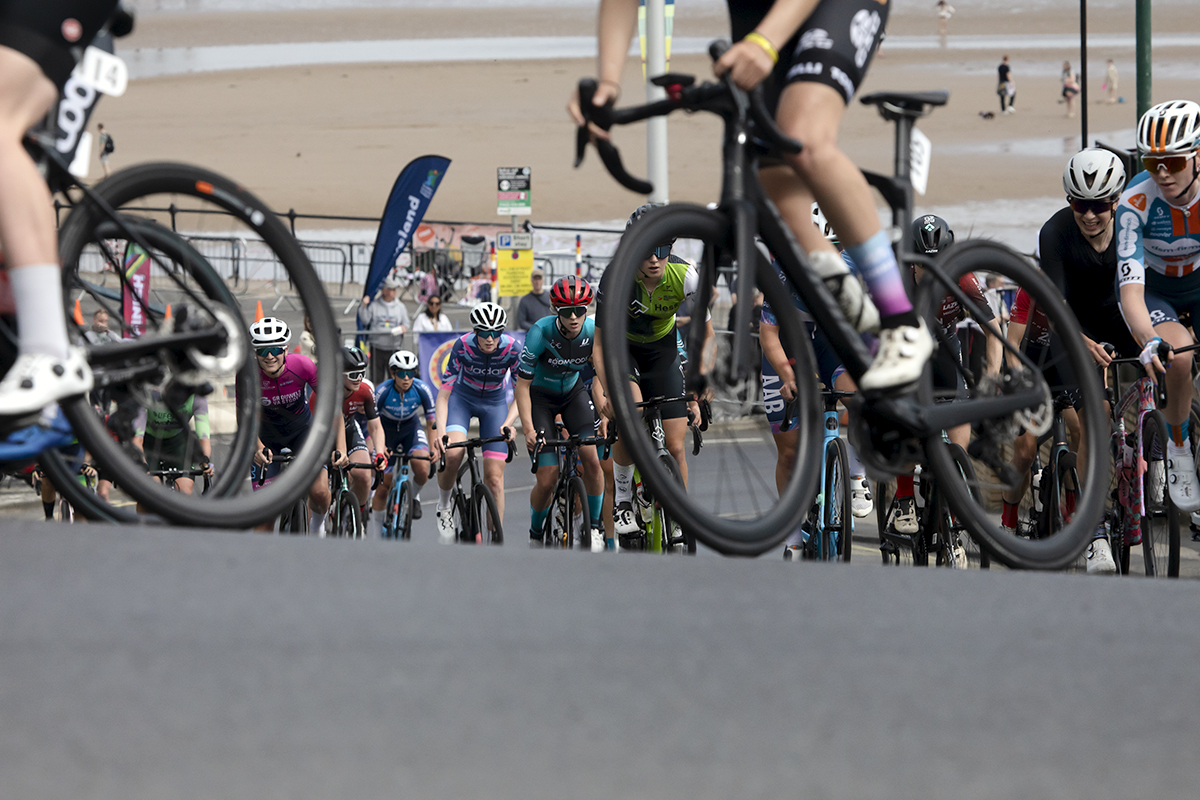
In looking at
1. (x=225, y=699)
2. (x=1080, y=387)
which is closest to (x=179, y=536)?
(x=225, y=699)

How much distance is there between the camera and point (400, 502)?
35.6 ft

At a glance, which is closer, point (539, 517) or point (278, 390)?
point (278, 390)

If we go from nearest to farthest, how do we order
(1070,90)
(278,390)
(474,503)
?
(278,390) → (474,503) → (1070,90)

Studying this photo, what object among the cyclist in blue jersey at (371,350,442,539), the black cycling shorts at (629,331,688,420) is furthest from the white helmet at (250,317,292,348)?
the black cycling shorts at (629,331,688,420)

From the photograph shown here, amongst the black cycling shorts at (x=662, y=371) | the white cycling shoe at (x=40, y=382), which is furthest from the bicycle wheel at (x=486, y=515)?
the white cycling shoe at (x=40, y=382)

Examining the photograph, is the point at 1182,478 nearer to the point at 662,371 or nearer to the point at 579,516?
the point at 662,371

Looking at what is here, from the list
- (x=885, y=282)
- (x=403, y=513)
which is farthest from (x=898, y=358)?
(x=403, y=513)

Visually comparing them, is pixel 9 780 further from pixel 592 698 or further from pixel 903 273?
pixel 903 273

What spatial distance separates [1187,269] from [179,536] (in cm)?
500

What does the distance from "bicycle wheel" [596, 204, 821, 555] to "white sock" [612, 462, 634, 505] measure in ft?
16.9

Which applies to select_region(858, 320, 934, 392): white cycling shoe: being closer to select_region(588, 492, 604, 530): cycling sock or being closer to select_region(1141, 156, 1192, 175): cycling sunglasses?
select_region(1141, 156, 1192, 175): cycling sunglasses

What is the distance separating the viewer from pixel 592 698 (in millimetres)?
1820

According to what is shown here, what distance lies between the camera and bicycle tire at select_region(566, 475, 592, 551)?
886 centimetres

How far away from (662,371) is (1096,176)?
245cm
